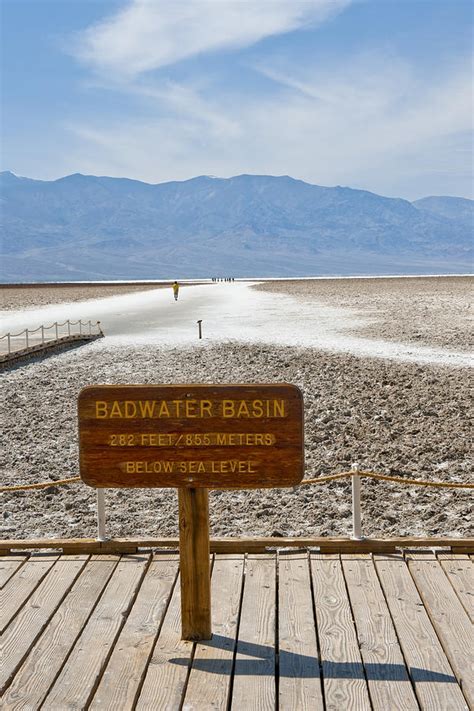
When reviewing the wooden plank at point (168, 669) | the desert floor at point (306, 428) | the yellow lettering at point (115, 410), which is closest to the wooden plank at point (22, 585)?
the wooden plank at point (168, 669)

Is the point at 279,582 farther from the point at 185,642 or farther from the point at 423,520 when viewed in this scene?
the point at 423,520

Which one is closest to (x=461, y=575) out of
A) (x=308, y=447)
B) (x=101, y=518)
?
(x=101, y=518)

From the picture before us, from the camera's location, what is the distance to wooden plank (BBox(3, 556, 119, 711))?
4.69 metres

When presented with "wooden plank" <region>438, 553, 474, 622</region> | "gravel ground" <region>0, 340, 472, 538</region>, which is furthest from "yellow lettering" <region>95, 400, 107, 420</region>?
"gravel ground" <region>0, 340, 472, 538</region>

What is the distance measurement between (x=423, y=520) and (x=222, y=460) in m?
6.07

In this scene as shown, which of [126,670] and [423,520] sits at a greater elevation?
[126,670]

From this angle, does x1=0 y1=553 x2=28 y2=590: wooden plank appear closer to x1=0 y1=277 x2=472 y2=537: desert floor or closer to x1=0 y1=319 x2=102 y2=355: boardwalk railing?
x1=0 y1=277 x2=472 y2=537: desert floor

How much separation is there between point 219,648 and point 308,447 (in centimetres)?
881

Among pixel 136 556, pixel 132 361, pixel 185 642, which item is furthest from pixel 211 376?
pixel 185 642

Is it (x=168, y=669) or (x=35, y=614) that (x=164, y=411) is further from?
(x=35, y=614)

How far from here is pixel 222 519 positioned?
10.8 meters

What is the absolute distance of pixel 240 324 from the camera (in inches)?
1356

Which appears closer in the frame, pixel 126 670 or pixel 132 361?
Result: pixel 126 670

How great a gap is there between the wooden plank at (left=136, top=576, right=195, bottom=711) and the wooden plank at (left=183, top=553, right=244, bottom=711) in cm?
6
